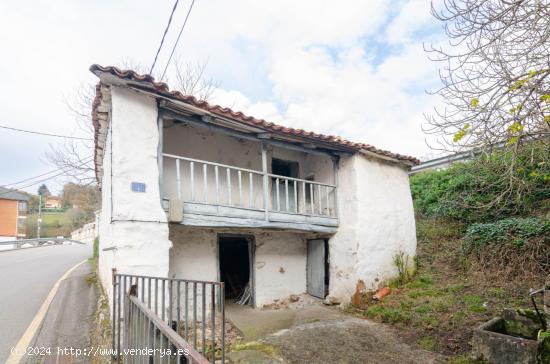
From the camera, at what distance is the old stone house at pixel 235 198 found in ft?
16.3

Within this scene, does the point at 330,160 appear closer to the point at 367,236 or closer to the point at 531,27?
the point at 367,236

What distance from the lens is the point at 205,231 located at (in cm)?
707

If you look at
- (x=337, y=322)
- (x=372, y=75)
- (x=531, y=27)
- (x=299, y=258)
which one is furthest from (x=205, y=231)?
(x=531, y=27)

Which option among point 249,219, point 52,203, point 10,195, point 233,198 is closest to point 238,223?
point 249,219

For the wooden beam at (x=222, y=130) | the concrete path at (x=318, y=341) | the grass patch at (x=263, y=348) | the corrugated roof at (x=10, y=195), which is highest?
the corrugated roof at (x=10, y=195)

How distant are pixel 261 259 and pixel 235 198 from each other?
1601mm

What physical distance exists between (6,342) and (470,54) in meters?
7.49

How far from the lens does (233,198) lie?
7.62 meters

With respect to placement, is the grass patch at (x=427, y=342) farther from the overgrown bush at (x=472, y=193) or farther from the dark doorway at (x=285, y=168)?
the dark doorway at (x=285, y=168)

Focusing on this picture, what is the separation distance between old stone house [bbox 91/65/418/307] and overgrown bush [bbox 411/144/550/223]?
5.82 ft

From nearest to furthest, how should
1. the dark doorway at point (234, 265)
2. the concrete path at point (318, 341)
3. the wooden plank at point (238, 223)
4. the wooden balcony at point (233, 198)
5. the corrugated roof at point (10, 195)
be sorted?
the concrete path at point (318, 341), the wooden plank at point (238, 223), the wooden balcony at point (233, 198), the dark doorway at point (234, 265), the corrugated roof at point (10, 195)

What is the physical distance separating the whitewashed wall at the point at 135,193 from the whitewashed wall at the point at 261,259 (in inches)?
56.3

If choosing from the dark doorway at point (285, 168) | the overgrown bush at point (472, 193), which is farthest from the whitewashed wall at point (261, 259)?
the overgrown bush at point (472, 193)

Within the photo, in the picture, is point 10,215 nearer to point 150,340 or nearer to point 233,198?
point 233,198
